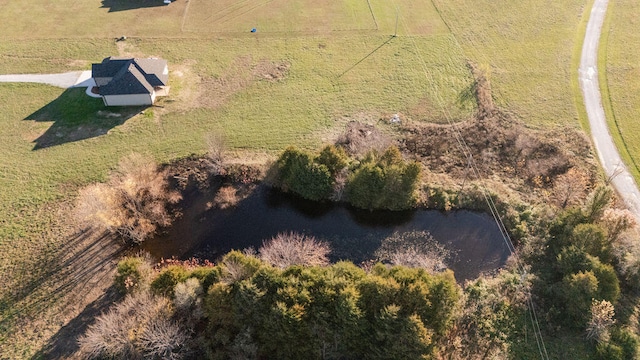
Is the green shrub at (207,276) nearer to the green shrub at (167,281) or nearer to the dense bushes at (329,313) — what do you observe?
the green shrub at (167,281)

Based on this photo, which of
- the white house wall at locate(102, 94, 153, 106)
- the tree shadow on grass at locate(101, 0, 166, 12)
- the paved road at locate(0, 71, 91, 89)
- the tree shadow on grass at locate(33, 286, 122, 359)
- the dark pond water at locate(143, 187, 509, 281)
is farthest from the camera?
the tree shadow on grass at locate(101, 0, 166, 12)

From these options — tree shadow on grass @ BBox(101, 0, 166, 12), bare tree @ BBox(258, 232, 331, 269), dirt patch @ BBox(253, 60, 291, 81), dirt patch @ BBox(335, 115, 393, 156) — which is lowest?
bare tree @ BBox(258, 232, 331, 269)

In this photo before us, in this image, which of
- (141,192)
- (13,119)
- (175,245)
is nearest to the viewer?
(175,245)

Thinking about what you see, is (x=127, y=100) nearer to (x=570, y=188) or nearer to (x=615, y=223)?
(x=570, y=188)

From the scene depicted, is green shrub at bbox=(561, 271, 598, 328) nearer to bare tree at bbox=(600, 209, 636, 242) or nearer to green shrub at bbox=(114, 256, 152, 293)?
bare tree at bbox=(600, 209, 636, 242)

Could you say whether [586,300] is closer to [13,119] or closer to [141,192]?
[141,192]

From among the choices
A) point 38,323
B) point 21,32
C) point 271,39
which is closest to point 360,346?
point 38,323

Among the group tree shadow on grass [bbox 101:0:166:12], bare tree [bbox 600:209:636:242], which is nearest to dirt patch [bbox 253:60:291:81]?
tree shadow on grass [bbox 101:0:166:12]
